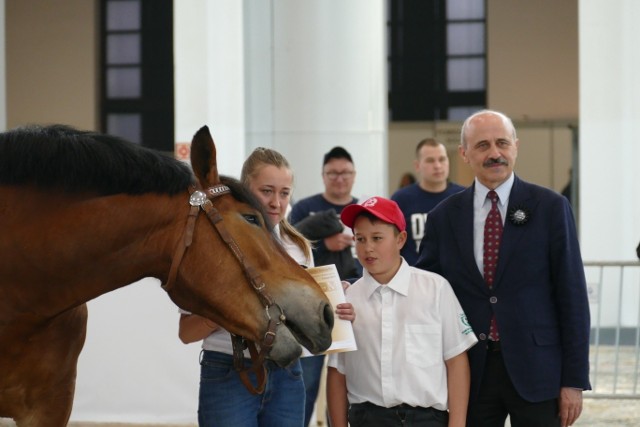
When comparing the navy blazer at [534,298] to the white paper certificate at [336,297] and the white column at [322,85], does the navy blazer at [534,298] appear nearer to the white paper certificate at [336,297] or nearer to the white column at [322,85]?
the white paper certificate at [336,297]

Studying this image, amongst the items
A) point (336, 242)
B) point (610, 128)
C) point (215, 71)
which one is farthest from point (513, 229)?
point (215, 71)

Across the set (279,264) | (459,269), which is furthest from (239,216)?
(459,269)

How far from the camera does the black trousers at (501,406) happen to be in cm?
347

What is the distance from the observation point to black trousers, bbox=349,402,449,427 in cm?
342

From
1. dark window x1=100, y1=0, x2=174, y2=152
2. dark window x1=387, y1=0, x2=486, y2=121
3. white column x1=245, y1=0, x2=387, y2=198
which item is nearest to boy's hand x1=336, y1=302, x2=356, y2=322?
white column x1=245, y1=0, x2=387, y2=198

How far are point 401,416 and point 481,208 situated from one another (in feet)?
2.56

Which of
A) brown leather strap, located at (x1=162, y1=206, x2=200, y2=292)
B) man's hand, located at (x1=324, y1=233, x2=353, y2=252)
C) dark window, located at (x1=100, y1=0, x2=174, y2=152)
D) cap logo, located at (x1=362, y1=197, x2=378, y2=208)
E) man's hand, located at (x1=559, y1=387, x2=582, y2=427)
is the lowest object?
man's hand, located at (x1=559, y1=387, x2=582, y2=427)

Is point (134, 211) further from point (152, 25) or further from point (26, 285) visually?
point (152, 25)

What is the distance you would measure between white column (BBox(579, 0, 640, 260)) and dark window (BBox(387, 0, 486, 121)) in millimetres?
8850

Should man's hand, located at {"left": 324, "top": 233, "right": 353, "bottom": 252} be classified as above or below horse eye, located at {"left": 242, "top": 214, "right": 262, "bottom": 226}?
below

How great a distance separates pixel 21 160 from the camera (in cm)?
292

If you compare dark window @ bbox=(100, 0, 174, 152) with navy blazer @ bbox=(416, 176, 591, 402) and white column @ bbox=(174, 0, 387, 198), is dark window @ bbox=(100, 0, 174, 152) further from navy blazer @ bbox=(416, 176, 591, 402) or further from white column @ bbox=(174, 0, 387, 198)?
navy blazer @ bbox=(416, 176, 591, 402)

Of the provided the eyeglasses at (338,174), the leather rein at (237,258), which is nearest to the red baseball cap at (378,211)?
the leather rein at (237,258)

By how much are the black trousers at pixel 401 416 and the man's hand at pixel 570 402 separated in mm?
386
